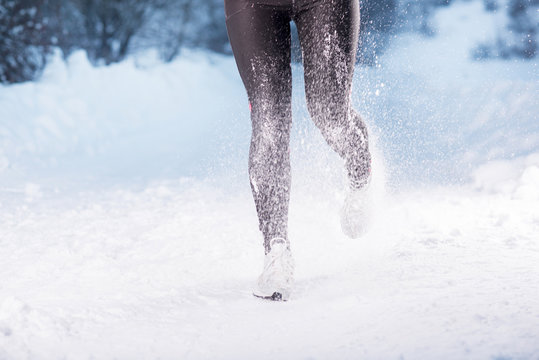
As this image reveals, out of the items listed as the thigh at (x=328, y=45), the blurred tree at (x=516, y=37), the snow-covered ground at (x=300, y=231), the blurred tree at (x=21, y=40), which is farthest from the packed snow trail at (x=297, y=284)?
the blurred tree at (x=21, y=40)

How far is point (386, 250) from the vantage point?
5.68 feet

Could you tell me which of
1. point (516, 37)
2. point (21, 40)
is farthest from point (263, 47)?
point (21, 40)

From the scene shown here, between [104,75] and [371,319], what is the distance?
553 cm

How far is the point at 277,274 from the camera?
138 cm

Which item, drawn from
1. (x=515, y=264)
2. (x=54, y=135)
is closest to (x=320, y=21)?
(x=515, y=264)

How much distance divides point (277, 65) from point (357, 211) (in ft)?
1.76

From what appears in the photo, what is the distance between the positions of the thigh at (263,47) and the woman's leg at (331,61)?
70 mm

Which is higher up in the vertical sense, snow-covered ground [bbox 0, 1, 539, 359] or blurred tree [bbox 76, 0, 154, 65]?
blurred tree [bbox 76, 0, 154, 65]

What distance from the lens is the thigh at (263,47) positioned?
146cm

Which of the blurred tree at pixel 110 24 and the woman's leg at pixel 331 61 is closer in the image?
the woman's leg at pixel 331 61

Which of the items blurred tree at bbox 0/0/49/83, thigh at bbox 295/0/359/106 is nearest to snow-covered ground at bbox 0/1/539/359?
thigh at bbox 295/0/359/106

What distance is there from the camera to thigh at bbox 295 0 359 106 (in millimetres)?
1483

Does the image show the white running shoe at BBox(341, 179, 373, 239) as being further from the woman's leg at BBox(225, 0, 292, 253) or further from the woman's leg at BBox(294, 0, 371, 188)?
the woman's leg at BBox(225, 0, 292, 253)

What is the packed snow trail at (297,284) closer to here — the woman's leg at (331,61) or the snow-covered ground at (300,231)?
the snow-covered ground at (300,231)
